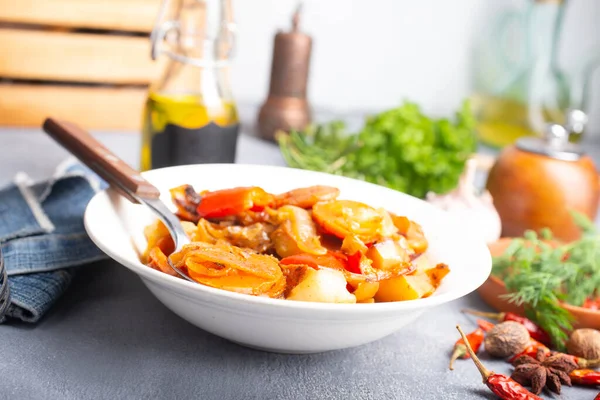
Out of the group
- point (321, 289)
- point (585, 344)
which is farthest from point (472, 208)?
point (321, 289)

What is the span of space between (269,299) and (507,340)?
1.65ft

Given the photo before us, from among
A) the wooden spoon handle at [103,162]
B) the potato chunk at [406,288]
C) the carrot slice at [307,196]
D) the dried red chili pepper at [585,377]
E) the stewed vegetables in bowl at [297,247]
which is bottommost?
the dried red chili pepper at [585,377]

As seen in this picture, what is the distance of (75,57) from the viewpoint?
7.95ft

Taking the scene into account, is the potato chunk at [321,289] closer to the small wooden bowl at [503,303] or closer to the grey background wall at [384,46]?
the small wooden bowl at [503,303]

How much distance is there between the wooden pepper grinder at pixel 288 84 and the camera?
103 inches

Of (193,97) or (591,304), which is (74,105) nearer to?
(193,97)

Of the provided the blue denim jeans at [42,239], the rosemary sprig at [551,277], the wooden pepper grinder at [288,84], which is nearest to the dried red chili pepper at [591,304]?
the rosemary sprig at [551,277]

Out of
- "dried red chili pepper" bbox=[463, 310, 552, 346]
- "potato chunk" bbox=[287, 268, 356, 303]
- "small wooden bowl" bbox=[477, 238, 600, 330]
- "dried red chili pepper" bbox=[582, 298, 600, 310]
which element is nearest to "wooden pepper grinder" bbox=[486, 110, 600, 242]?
"small wooden bowl" bbox=[477, 238, 600, 330]

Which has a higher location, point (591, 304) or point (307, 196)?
point (307, 196)

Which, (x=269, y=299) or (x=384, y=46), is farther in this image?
(x=384, y=46)

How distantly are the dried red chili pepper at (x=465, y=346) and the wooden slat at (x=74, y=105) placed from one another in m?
1.73

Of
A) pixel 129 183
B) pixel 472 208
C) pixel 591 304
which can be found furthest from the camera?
pixel 472 208

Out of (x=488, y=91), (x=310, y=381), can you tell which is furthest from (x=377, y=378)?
(x=488, y=91)

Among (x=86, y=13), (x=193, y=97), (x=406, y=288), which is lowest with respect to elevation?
(x=406, y=288)
